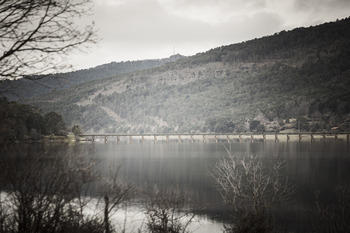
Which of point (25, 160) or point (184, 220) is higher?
point (25, 160)

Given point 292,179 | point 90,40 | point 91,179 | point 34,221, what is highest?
point 90,40

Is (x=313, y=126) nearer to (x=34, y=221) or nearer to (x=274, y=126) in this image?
(x=274, y=126)

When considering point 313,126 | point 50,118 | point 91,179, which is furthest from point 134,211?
point 313,126

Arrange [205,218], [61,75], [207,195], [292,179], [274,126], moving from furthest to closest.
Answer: [274,126]
[292,179]
[207,195]
[205,218]
[61,75]

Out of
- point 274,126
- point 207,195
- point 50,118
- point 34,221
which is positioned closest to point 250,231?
point 34,221

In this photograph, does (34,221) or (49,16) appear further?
(34,221)

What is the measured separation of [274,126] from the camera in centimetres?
17375

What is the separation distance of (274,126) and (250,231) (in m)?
166

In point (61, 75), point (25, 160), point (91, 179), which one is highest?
point (61, 75)

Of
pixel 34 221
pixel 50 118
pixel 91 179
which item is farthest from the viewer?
pixel 50 118

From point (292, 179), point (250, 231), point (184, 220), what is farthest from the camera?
point (292, 179)

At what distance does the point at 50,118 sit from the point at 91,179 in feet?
340

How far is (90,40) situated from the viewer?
5211mm

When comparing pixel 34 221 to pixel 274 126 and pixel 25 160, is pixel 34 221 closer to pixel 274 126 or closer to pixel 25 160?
pixel 25 160
